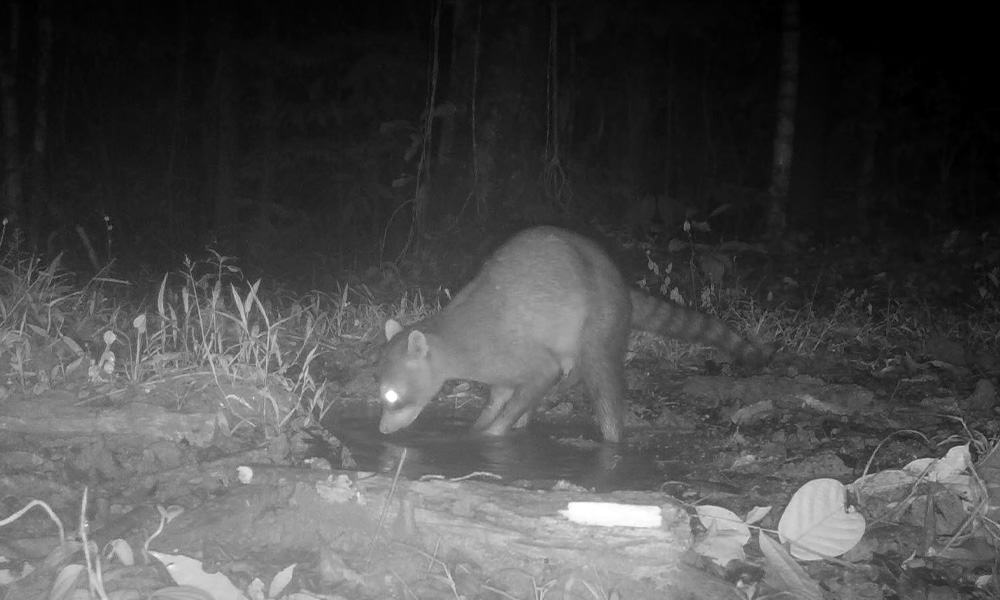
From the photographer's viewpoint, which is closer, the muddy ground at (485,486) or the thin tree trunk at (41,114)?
the muddy ground at (485,486)

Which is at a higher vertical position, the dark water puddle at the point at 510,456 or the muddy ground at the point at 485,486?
the muddy ground at the point at 485,486

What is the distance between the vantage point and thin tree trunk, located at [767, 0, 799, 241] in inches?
459

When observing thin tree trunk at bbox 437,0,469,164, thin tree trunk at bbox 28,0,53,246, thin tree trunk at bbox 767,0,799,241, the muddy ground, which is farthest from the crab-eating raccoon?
thin tree trunk at bbox 28,0,53,246

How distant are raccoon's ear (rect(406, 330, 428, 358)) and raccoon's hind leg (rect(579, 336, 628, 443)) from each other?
1.07 m

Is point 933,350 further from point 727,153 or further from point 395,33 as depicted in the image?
point 727,153

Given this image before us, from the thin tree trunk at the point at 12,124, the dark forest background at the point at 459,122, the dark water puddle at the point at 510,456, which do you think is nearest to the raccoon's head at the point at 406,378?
the dark water puddle at the point at 510,456

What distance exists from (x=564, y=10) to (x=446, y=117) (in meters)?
4.05

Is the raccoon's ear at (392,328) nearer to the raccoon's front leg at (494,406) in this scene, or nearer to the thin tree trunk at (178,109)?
the raccoon's front leg at (494,406)

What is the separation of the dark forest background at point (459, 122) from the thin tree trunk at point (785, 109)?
110 centimetres

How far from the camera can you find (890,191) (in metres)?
19.9

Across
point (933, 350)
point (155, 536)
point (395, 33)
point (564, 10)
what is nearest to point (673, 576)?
point (155, 536)

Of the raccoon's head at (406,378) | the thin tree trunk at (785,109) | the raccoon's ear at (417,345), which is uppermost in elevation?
the thin tree trunk at (785,109)

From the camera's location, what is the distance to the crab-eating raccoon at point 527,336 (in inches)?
224

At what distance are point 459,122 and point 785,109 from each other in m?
4.96
